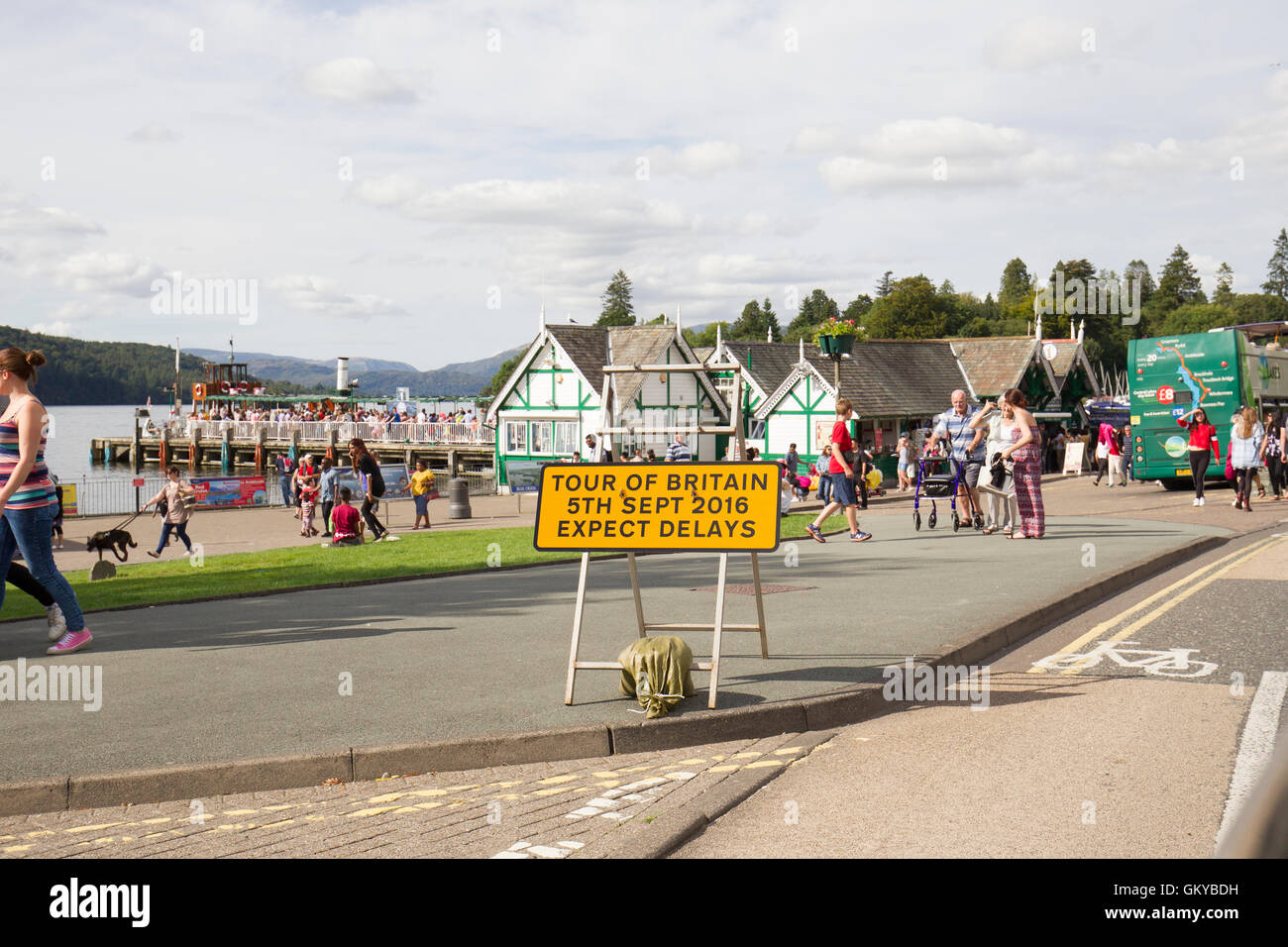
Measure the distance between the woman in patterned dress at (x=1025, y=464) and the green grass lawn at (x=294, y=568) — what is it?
4.56m

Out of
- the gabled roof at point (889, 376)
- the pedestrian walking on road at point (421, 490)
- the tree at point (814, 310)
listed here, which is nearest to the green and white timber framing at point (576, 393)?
the gabled roof at point (889, 376)

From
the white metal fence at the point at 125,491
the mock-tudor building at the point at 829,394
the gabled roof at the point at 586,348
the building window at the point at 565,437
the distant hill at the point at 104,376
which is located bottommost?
the white metal fence at the point at 125,491

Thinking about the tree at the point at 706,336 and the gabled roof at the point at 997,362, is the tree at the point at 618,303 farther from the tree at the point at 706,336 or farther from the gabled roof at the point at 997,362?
the gabled roof at the point at 997,362

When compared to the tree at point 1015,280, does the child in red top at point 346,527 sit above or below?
below

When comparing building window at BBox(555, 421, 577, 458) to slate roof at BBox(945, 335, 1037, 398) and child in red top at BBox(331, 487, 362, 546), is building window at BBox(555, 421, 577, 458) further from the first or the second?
child in red top at BBox(331, 487, 362, 546)

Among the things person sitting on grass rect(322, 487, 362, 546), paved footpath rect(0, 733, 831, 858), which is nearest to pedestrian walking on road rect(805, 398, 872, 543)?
person sitting on grass rect(322, 487, 362, 546)

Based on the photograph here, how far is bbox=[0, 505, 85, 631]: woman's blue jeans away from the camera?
8.15m

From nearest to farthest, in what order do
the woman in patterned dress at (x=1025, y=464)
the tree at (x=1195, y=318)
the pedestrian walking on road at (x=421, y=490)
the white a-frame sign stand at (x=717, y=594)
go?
the white a-frame sign stand at (x=717, y=594) → the woman in patterned dress at (x=1025, y=464) → the pedestrian walking on road at (x=421, y=490) → the tree at (x=1195, y=318)

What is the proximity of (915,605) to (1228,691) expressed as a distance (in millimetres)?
3587

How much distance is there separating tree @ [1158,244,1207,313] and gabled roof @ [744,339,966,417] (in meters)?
124

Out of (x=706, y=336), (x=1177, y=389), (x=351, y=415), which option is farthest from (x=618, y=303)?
(x=1177, y=389)

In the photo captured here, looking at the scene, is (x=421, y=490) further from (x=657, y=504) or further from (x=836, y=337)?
(x=657, y=504)

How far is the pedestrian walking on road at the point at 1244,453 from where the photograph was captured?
21688 millimetres
